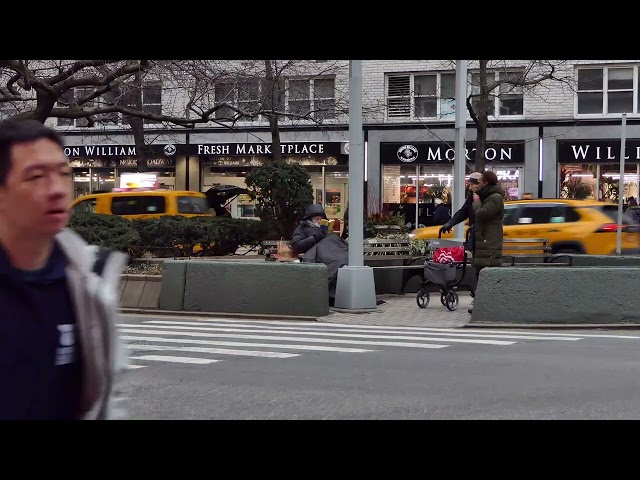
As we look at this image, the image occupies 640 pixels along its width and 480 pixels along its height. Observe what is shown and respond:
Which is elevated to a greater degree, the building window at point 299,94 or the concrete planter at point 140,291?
the building window at point 299,94

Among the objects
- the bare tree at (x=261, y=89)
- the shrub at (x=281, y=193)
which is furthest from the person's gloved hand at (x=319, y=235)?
the shrub at (x=281, y=193)

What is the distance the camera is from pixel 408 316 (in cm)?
1455

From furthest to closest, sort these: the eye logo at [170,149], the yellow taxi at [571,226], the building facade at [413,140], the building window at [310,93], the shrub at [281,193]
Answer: the eye logo at [170,149] → the building facade at [413,140] → the building window at [310,93] → the shrub at [281,193] → the yellow taxi at [571,226]

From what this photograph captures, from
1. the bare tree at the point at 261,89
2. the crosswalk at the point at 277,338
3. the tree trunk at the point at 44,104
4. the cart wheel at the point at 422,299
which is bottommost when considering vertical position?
the crosswalk at the point at 277,338

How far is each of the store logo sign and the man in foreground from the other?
108 feet

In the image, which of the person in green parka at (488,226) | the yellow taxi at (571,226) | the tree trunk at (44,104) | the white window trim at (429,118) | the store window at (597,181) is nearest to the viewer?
the person in green parka at (488,226)

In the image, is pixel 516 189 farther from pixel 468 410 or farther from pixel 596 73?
Result: pixel 468 410

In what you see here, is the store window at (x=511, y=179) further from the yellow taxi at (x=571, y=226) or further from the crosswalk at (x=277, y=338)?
the crosswalk at (x=277, y=338)

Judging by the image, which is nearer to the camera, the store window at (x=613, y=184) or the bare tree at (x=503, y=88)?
the bare tree at (x=503, y=88)

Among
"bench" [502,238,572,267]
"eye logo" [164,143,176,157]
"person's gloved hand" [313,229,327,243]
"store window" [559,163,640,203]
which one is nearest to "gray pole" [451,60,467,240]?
"bench" [502,238,572,267]

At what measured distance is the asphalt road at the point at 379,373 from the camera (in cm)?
752

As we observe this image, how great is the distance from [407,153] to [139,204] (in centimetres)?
1343

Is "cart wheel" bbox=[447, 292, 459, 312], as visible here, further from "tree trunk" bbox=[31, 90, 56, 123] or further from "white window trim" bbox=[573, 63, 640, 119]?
"white window trim" bbox=[573, 63, 640, 119]
